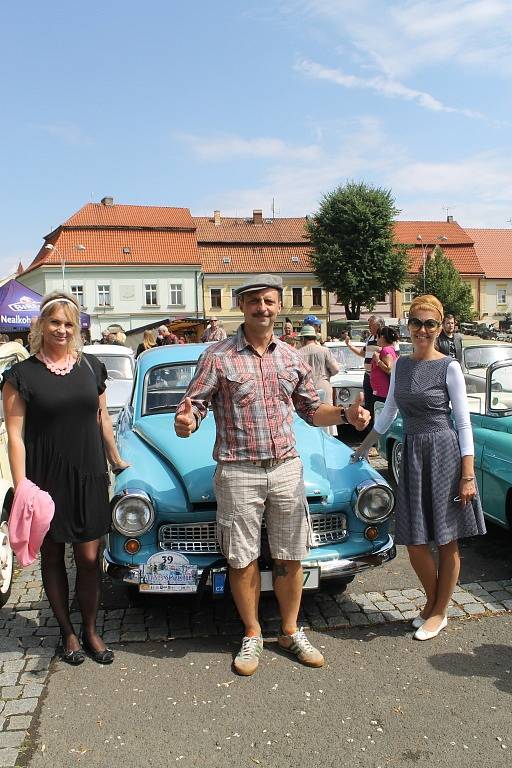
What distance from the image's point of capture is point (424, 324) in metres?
3.98

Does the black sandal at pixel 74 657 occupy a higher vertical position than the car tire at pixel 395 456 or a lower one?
lower

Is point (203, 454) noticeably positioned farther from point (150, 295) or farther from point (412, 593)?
point (150, 295)

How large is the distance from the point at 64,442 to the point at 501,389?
357 cm

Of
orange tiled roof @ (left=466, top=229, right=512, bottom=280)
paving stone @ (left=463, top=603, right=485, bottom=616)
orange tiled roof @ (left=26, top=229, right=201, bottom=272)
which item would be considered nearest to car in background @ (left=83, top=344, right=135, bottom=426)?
paving stone @ (left=463, top=603, right=485, bottom=616)

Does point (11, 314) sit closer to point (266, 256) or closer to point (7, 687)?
point (7, 687)

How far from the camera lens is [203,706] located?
331 centimetres

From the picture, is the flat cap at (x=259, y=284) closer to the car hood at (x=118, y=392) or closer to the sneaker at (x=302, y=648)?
the sneaker at (x=302, y=648)

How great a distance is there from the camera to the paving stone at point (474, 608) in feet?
14.3

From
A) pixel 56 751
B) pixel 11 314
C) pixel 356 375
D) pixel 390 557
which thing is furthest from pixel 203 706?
pixel 11 314

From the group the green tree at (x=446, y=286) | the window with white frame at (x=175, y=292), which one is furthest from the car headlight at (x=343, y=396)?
the green tree at (x=446, y=286)

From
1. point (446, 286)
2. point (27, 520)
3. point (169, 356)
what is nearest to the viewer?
point (27, 520)

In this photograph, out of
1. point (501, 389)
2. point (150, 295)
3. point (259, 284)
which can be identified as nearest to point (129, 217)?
point (150, 295)

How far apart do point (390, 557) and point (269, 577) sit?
87 cm

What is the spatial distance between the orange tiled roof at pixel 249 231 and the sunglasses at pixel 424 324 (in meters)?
50.7
